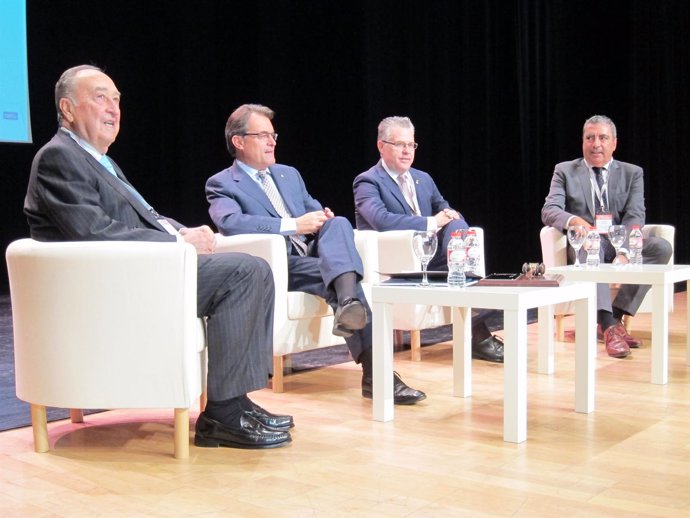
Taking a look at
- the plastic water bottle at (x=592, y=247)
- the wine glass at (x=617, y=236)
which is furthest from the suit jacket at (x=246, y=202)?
the wine glass at (x=617, y=236)

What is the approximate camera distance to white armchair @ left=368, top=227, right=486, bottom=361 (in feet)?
12.1

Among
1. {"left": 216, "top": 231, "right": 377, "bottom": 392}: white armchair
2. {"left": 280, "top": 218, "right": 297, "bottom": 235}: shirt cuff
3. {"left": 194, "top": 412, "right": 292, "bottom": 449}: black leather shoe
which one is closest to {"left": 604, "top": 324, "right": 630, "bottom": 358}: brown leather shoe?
{"left": 216, "top": 231, "right": 377, "bottom": 392}: white armchair

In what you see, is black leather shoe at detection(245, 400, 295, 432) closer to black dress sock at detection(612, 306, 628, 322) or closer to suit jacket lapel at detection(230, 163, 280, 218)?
suit jacket lapel at detection(230, 163, 280, 218)

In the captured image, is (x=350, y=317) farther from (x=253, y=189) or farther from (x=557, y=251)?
(x=557, y=251)

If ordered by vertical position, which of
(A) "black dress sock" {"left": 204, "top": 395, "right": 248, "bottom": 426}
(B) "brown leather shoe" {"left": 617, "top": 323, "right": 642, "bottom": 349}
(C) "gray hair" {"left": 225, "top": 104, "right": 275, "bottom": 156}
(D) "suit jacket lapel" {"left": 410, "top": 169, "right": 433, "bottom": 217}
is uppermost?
(C) "gray hair" {"left": 225, "top": 104, "right": 275, "bottom": 156}

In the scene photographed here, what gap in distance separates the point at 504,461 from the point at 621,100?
5758mm

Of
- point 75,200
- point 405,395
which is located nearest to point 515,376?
point 405,395

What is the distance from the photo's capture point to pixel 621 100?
7348 mm

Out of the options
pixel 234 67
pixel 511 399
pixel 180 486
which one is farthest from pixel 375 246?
pixel 234 67

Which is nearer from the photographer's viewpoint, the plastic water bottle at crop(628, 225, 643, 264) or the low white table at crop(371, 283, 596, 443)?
the low white table at crop(371, 283, 596, 443)

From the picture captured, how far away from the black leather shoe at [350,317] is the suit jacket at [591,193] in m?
1.85

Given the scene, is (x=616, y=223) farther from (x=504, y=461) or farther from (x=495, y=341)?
(x=504, y=461)

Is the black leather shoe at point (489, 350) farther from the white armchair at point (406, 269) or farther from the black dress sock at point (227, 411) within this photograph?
the black dress sock at point (227, 411)

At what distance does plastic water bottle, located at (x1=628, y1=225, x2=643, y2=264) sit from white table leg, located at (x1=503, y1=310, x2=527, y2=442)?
161 cm
